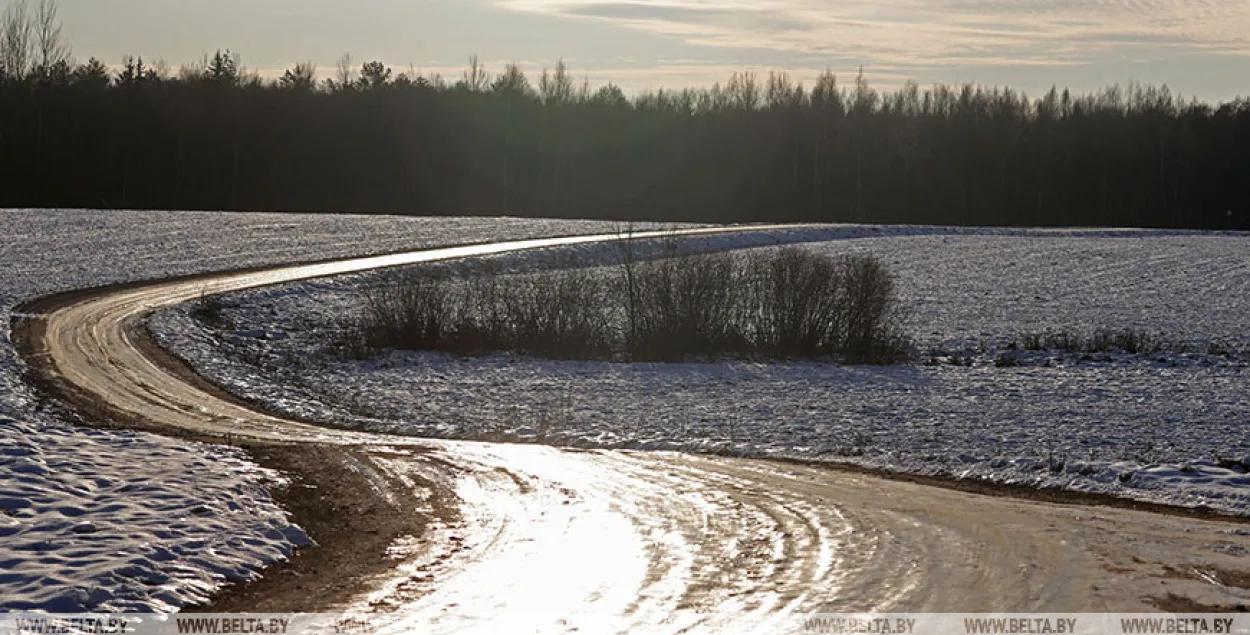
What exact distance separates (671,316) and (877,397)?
861 centimetres

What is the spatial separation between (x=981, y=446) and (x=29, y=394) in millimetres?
15927

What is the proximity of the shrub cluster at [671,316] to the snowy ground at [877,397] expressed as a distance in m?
1.58

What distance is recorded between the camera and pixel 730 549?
1201cm

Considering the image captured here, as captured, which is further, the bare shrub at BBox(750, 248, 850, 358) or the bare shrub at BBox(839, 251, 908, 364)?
the bare shrub at BBox(750, 248, 850, 358)

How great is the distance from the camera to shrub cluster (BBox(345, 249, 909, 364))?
3058 centimetres

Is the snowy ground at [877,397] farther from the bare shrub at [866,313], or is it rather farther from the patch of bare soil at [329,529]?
the patch of bare soil at [329,529]

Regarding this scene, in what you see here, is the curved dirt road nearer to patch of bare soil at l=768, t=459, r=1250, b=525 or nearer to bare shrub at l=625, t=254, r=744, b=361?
patch of bare soil at l=768, t=459, r=1250, b=525

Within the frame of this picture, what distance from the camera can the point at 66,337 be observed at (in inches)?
1074

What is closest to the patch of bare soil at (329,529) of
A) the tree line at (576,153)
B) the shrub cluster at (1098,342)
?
the shrub cluster at (1098,342)

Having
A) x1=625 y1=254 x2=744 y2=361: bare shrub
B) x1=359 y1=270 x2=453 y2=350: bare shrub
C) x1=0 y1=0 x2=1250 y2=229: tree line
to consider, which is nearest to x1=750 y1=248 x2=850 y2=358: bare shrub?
x1=625 y1=254 x2=744 y2=361: bare shrub

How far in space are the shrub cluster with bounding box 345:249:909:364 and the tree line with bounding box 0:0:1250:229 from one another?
205ft

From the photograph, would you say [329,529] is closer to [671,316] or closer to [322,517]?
[322,517]

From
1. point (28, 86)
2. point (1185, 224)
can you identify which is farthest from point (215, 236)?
point (1185, 224)

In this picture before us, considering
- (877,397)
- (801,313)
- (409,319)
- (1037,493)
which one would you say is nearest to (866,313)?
(801,313)
